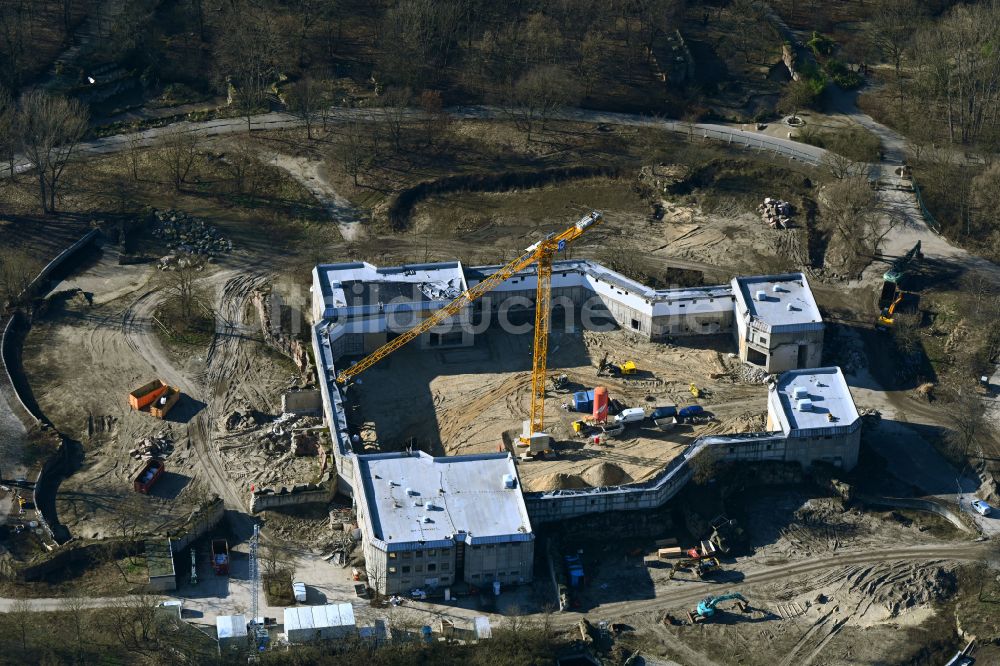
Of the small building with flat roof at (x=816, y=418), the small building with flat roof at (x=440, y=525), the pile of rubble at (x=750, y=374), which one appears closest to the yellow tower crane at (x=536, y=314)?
the small building with flat roof at (x=440, y=525)

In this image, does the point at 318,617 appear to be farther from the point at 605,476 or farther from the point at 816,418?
the point at 816,418

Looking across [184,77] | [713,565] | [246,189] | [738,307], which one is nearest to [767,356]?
[738,307]

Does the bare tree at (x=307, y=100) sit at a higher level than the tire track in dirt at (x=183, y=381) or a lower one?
higher

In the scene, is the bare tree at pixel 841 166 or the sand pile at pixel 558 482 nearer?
the sand pile at pixel 558 482

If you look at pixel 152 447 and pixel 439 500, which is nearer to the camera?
pixel 439 500

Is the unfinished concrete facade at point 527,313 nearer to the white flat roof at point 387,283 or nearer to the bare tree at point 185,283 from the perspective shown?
the white flat roof at point 387,283

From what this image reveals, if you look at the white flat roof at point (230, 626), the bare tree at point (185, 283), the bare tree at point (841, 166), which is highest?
the bare tree at point (841, 166)

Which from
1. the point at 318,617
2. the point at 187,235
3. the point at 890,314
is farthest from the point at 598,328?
the point at 318,617

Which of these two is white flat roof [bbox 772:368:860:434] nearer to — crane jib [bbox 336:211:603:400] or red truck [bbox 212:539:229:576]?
crane jib [bbox 336:211:603:400]
